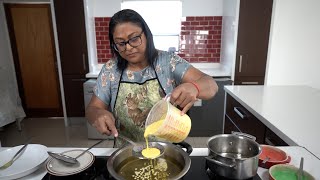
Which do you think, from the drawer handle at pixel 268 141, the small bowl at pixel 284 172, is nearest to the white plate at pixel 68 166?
the small bowl at pixel 284 172

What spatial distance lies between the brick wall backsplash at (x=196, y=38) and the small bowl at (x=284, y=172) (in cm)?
260

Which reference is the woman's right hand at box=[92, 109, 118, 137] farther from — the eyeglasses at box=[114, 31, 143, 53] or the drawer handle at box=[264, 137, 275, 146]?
the drawer handle at box=[264, 137, 275, 146]

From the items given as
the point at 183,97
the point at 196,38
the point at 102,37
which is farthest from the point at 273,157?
the point at 102,37

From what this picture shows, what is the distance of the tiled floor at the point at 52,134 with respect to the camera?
9.50 feet

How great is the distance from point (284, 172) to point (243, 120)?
0.91 metres

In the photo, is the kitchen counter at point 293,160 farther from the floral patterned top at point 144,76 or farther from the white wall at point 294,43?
the white wall at point 294,43

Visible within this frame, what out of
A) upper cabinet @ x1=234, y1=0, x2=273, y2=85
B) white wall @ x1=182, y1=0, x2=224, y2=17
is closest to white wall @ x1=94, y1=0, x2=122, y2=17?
white wall @ x1=182, y1=0, x2=224, y2=17

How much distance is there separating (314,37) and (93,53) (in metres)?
2.76

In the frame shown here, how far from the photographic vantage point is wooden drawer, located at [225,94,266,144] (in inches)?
60.6

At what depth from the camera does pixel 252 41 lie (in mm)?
2914

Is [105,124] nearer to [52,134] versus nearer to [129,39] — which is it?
[129,39]

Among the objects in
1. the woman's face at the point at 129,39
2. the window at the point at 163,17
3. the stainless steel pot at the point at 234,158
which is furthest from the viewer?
the window at the point at 163,17

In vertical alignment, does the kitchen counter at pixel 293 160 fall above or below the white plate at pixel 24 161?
below

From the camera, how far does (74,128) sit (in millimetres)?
3326
